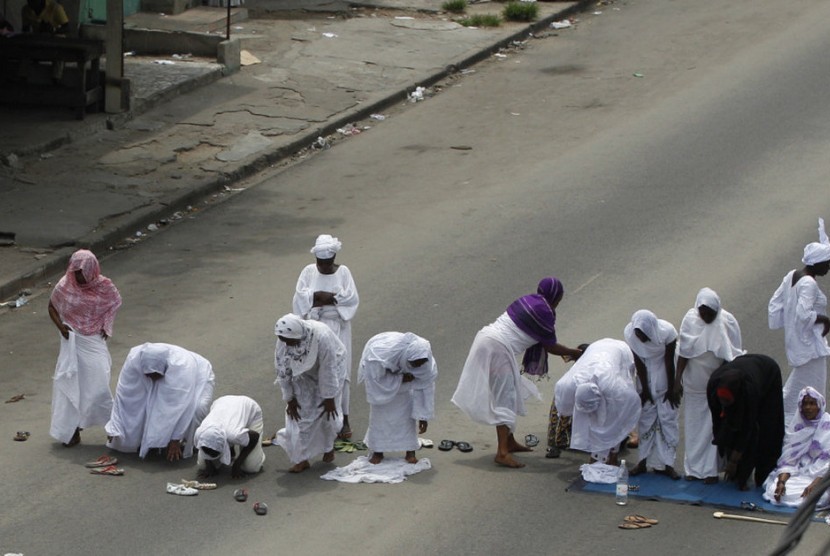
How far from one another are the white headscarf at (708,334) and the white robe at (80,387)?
14.0 ft

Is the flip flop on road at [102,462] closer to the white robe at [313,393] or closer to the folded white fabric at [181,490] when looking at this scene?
the folded white fabric at [181,490]

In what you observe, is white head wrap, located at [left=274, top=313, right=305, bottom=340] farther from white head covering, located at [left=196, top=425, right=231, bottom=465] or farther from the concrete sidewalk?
the concrete sidewalk

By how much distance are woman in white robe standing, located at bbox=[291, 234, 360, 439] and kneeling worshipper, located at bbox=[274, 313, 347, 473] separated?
0.64 metres

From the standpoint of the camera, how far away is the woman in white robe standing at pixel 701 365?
34.1ft

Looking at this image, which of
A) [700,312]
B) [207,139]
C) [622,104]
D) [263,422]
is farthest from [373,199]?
[700,312]

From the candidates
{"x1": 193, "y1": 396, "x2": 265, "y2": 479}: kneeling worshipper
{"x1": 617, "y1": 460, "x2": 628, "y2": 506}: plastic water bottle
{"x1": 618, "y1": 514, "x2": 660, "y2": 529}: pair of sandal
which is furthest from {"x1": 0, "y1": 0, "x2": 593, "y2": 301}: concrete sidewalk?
{"x1": 618, "y1": 514, "x2": 660, "y2": 529}: pair of sandal

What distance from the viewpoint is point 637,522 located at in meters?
→ 9.70

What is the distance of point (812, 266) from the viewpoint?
11.1 meters

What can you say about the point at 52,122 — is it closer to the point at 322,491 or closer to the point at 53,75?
the point at 53,75

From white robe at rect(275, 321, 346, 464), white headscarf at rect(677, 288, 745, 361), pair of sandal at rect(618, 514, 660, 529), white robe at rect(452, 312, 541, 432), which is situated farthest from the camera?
white robe at rect(452, 312, 541, 432)

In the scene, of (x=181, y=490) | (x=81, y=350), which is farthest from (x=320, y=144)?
(x=181, y=490)

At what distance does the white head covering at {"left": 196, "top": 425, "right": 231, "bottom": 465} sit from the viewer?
402 inches

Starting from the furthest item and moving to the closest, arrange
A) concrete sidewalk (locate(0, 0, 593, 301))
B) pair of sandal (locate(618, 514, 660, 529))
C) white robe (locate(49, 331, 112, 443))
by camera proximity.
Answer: concrete sidewalk (locate(0, 0, 593, 301))
white robe (locate(49, 331, 112, 443))
pair of sandal (locate(618, 514, 660, 529))

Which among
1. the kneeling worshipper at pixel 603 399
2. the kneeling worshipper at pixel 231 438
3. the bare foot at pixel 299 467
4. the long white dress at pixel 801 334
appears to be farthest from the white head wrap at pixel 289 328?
the long white dress at pixel 801 334
